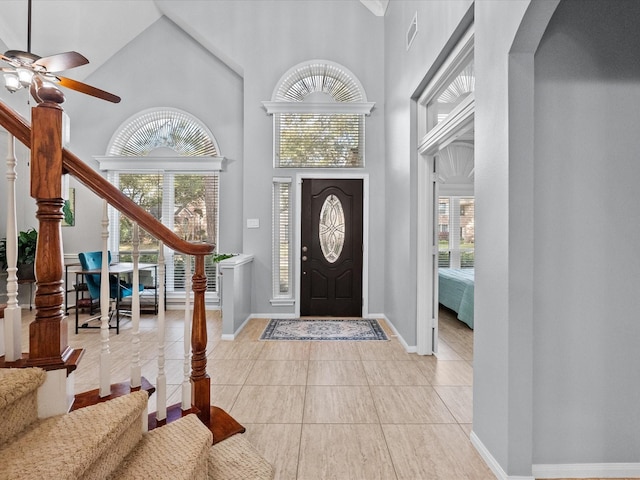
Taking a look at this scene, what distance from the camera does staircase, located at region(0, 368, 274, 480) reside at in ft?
3.63

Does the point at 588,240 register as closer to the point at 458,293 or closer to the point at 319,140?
the point at 458,293

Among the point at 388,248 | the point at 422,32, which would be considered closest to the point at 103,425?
the point at 422,32

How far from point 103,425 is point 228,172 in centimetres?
487

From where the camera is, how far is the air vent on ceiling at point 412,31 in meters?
3.47

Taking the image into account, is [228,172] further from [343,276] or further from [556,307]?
[556,307]

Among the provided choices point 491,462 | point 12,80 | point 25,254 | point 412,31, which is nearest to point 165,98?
point 12,80

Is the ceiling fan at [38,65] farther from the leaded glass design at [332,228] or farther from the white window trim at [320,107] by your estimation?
the leaded glass design at [332,228]

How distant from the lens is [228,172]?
580cm

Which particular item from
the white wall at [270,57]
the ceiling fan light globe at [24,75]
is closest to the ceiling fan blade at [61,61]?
the ceiling fan light globe at [24,75]

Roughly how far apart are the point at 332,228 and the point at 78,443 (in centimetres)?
440

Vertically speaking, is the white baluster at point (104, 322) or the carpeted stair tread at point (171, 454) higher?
the white baluster at point (104, 322)

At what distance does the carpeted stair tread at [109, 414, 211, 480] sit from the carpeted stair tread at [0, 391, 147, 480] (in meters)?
Answer: 0.05

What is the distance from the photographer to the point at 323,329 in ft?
15.4

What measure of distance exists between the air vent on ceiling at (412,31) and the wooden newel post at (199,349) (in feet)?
10.0
